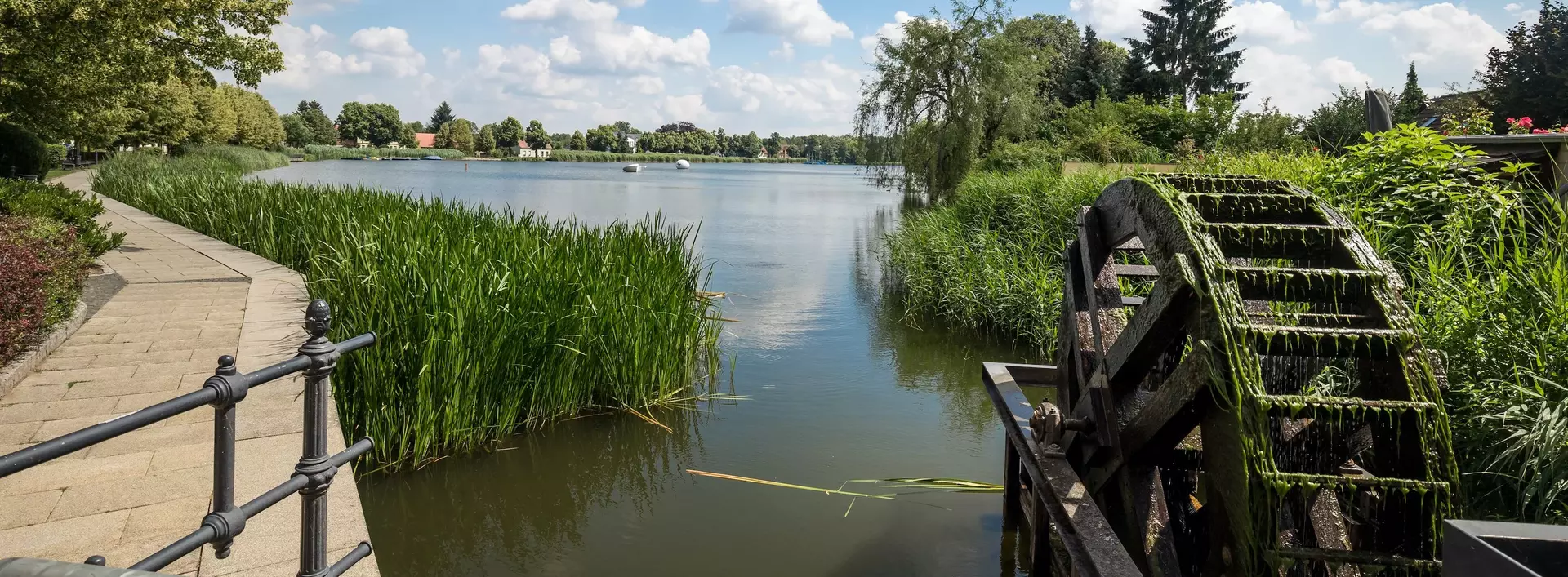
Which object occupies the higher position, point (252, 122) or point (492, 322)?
point (252, 122)

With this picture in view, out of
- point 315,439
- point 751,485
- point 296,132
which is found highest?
point 296,132

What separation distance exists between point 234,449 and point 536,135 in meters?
166

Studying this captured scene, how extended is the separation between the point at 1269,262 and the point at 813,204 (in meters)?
35.4

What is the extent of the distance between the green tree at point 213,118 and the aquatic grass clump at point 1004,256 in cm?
4631

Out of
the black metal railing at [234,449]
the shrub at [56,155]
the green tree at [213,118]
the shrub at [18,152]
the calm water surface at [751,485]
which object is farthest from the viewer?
the green tree at [213,118]

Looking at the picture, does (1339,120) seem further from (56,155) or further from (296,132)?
(296,132)

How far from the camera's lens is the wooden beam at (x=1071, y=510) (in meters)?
3.04

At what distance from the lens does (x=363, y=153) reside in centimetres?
11531

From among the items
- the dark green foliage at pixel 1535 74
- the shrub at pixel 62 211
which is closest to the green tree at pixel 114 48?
the shrub at pixel 62 211

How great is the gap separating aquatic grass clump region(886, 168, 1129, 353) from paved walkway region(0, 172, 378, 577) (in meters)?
7.62

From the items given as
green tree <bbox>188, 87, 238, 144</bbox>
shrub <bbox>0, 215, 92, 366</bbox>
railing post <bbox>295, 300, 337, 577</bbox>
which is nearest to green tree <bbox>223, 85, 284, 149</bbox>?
green tree <bbox>188, 87, 238, 144</bbox>

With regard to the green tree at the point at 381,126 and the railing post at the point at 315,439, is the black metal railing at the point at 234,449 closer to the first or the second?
the railing post at the point at 315,439

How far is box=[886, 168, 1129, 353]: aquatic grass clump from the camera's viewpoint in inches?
419

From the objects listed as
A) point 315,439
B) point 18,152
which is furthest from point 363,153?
point 315,439
